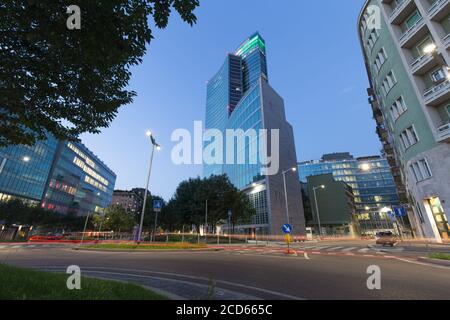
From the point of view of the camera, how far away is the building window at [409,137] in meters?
24.4

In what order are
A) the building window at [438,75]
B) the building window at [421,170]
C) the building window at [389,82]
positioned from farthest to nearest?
the building window at [389,82] < the building window at [421,170] < the building window at [438,75]

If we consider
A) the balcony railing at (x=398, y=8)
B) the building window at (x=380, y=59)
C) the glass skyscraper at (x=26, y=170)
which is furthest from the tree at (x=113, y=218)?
the balcony railing at (x=398, y=8)

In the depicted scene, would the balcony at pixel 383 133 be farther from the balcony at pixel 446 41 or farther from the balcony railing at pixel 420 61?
the balcony at pixel 446 41

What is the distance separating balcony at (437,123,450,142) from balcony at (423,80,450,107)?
283 cm

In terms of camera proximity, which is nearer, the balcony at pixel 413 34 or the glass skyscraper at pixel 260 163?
the balcony at pixel 413 34

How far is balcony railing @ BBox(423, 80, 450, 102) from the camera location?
67.0 feet

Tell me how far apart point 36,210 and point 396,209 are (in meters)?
69.1

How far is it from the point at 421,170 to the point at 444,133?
477 centimetres

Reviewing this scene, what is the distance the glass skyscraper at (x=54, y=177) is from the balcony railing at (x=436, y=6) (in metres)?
61.6

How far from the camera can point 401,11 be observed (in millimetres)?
25141

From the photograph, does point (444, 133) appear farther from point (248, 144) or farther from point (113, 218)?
point (248, 144)

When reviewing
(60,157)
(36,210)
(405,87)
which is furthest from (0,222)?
(405,87)

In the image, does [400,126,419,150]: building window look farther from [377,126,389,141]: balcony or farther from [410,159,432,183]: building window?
[377,126,389,141]: balcony

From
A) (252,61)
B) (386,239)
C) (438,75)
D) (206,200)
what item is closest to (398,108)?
(438,75)
